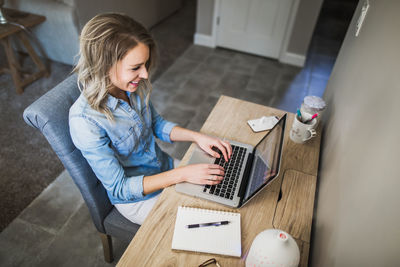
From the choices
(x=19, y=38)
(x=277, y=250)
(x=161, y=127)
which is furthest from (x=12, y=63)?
(x=277, y=250)

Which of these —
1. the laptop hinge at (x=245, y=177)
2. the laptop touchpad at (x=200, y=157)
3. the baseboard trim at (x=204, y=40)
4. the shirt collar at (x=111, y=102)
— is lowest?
the baseboard trim at (x=204, y=40)

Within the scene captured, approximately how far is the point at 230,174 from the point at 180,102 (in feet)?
5.80

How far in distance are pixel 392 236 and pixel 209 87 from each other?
2.61 meters

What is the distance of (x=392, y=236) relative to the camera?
19.6 inches

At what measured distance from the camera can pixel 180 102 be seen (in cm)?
275

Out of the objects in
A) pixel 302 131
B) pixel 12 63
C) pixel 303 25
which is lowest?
pixel 12 63

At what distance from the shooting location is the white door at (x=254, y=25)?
3195 millimetres

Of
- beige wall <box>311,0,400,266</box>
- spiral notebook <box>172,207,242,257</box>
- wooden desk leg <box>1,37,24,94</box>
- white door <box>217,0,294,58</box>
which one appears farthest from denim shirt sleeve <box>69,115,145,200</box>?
white door <box>217,0,294,58</box>

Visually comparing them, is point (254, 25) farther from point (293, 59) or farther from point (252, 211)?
point (252, 211)

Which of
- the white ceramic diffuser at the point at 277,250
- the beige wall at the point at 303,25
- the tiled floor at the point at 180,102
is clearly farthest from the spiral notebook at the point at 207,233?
the beige wall at the point at 303,25

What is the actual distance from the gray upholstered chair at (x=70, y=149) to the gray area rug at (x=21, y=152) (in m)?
0.93

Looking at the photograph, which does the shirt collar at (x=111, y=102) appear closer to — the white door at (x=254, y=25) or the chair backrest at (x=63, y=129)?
the chair backrest at (x=63, y=129)

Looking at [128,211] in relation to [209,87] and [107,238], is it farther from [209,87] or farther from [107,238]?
[209,87]

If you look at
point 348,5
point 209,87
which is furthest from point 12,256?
point 348,5
